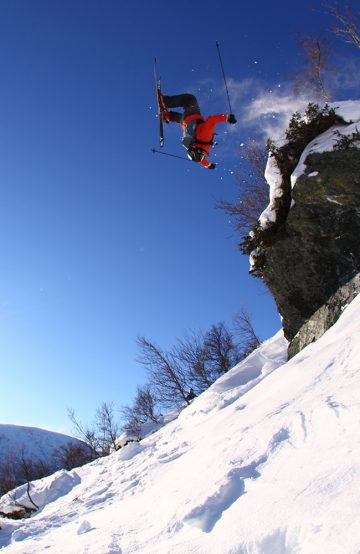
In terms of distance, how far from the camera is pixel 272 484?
3.04 meters

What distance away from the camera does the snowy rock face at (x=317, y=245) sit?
920 centimetres

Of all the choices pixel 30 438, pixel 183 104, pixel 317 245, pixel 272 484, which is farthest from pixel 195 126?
pixel 30 438

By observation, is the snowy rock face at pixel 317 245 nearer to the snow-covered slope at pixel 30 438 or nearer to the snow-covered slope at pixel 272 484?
the snow-covered slope at pixel 272 484

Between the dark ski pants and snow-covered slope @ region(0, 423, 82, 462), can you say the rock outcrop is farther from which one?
snow-covered slope @ region(0, 423, 82, 462)

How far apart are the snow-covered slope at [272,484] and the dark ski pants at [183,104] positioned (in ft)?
19.4

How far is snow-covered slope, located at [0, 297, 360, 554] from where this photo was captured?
2.35 metres

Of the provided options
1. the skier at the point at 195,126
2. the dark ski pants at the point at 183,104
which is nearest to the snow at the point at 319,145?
the skier at the point at 195,126

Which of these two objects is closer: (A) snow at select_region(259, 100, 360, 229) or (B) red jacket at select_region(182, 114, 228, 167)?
(B) red jacket at select_region(182, 114, 228, 167)

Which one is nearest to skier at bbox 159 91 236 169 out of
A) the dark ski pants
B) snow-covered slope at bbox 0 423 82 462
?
the dark ski pants

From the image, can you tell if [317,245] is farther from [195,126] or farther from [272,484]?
[272,484]

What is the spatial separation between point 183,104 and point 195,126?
0.95 m

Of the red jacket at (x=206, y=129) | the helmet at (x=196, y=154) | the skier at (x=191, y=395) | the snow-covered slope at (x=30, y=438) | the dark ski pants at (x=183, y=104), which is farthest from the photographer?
the snow-covered slope at (x=30, y=438)

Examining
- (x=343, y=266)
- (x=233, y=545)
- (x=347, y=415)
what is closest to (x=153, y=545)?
(x=233, y=545)

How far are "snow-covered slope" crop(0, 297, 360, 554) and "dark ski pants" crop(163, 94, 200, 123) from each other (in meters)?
5.90
